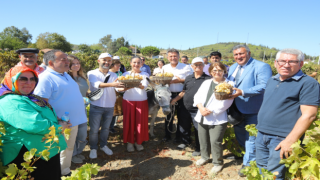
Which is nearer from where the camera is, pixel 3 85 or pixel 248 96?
pixel 3 85

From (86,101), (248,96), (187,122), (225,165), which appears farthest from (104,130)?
(248,96)

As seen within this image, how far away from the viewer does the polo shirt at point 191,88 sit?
4270mm

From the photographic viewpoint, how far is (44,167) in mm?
2250

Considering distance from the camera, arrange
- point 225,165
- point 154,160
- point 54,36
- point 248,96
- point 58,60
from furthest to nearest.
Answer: point 54,36 → point 154,160 → point 225,165 → point 248,96 → point 58,60

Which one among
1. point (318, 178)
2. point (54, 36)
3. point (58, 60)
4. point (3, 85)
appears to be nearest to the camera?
point (318, 178)

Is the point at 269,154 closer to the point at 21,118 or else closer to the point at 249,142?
the point at 249,142

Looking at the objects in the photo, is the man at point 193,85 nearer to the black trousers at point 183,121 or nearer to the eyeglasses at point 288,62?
the black trousers at point 183,121

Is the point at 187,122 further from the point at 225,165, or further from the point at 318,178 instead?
the point at 318,178

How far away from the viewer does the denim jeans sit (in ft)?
7.35

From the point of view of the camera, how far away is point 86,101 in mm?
3914

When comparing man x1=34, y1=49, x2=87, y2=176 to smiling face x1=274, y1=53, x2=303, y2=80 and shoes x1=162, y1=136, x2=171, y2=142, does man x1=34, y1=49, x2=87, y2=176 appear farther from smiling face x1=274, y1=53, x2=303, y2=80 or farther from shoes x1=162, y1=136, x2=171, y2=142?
smiling face x1=274, y1=53, x2=303, y2=80

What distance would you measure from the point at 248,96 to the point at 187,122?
6.39ft

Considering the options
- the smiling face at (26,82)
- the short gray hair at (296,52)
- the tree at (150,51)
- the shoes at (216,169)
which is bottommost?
the shoes at (216,169)

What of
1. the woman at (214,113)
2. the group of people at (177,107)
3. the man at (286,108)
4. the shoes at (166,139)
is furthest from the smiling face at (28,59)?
the man at (286,108)
